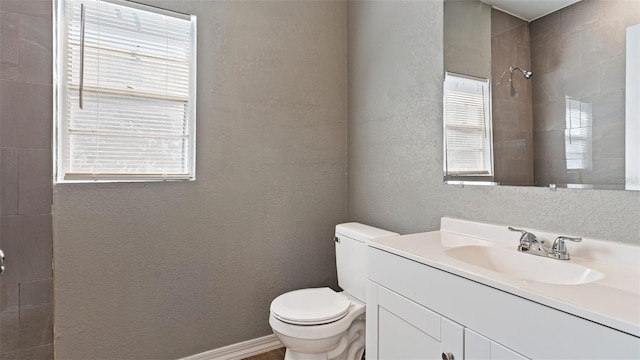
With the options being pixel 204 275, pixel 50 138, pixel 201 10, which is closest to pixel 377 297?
pixel 204 275

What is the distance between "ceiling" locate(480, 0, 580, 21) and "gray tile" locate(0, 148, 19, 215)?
1.90m

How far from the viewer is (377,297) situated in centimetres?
130

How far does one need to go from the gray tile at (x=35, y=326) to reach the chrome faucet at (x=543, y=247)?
1.68 metres

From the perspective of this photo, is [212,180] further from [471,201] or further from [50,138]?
[471,201]

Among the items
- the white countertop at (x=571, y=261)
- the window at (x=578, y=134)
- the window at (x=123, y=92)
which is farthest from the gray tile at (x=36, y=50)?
the window at (x=578, y=134)

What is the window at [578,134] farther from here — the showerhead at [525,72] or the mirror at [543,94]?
the showerhead at [525,72]

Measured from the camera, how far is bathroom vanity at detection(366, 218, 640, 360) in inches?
28.1

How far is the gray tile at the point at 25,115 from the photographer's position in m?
1.05

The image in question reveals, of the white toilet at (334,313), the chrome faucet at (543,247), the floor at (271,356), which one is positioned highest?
the chrome faucet at (543,247)

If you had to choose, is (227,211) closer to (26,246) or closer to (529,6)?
(26,246)

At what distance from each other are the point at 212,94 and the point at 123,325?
1.33m

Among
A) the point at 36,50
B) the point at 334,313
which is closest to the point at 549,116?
the point at 334,313

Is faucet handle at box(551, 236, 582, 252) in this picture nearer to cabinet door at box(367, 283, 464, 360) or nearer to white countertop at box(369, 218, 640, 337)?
white countertop at box(369, 218, 640, 337)

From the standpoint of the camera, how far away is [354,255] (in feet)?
6.14
